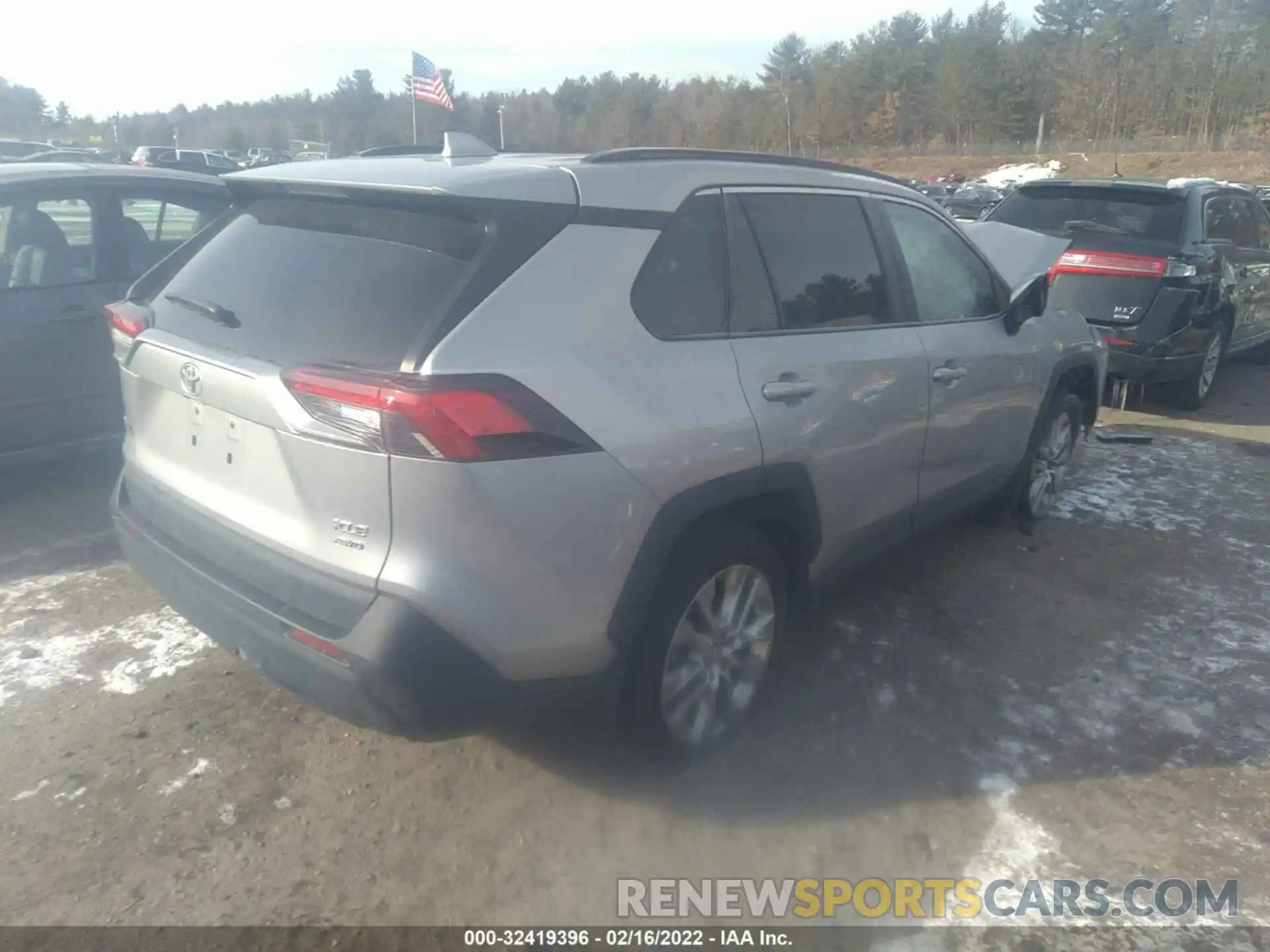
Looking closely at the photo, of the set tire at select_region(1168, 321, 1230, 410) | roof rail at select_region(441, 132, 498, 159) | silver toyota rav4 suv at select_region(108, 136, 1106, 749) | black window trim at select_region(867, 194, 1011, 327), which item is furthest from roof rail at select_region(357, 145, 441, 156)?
tire at select_region(1168, 321, 1230, 410)

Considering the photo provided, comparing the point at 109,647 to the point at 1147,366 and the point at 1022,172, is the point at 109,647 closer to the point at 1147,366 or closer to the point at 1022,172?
the point at 1147,366

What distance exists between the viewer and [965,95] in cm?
6494

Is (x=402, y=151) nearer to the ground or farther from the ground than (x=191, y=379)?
farther from the ground

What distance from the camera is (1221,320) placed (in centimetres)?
791

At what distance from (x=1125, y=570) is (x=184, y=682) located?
422 cm

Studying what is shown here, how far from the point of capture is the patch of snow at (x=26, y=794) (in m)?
2.96

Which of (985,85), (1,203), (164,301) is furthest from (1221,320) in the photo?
(985,85)

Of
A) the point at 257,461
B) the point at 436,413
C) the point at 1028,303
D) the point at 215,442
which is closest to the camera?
the point at 436,413

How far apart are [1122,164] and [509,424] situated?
192 ft

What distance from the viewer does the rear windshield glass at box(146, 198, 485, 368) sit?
247 cm

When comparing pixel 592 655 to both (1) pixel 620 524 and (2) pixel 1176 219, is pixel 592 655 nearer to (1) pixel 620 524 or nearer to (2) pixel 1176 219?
(1) pixel 620 524

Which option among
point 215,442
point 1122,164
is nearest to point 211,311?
point 215,442

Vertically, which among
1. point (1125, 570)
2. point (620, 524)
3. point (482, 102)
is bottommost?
point (1125, 570)

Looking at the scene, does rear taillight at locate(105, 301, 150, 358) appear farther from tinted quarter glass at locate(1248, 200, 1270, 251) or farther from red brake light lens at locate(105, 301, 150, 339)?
tinted quarter glass at locate(1248, 200, 1270, 251)
